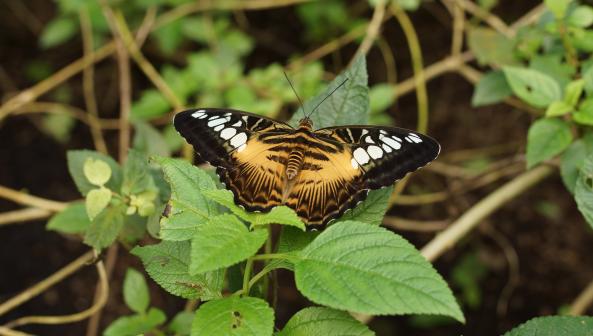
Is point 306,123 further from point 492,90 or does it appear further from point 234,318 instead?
point 492,90

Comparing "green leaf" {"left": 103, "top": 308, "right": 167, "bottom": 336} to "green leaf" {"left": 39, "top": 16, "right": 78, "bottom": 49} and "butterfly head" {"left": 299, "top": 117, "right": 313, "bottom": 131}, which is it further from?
"green leaf" {"left": 39, "top": 16, "right": 78, "bottom": 49}

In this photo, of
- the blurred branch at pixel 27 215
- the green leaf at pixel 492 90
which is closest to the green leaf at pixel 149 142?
the blurred branch at pixel 27 215

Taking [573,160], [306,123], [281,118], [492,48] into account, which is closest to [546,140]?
[573,160]

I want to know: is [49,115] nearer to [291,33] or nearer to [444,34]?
[291,33]

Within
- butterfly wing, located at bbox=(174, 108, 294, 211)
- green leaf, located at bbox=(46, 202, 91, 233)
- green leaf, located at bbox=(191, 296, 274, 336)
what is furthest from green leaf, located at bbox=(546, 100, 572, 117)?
green leaf, located at bbox=(46, 202, 91, 233)

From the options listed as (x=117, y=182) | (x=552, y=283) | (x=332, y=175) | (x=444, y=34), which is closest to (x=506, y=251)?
(x=552, y=283)
